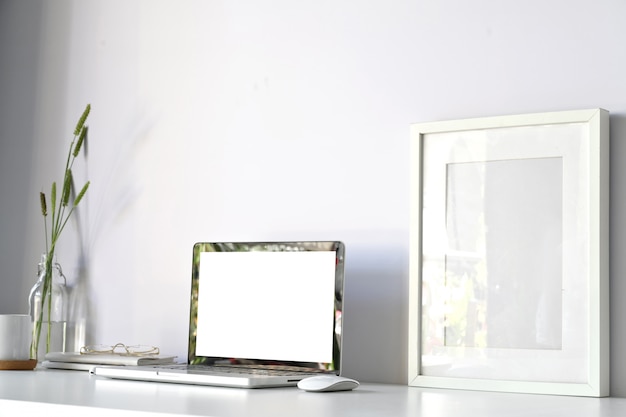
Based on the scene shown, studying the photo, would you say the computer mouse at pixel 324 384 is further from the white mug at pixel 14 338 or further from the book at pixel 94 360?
the white mug at pixel 14 338

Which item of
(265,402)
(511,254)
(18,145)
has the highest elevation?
(18,145)

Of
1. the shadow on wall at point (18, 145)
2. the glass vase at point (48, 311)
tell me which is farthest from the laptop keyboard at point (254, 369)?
the shadow on wall at point (18, 145)

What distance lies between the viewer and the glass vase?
214 centimetres

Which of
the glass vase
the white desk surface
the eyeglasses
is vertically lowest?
the white desk surface

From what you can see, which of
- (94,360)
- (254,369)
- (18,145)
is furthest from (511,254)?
(18,145)

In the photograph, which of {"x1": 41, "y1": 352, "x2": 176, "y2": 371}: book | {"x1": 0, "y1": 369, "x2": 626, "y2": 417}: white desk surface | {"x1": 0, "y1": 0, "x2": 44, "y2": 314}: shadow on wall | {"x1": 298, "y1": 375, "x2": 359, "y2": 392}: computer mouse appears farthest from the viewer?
{"x1": 0, "y1": 0, "x2": 44, "y2": 314}: shadow on wall

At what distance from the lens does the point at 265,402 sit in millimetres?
1352

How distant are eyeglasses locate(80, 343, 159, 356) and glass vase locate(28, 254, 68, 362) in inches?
4.7

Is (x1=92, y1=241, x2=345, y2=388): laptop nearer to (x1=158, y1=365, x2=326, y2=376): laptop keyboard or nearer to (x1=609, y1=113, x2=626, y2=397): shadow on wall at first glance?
(x1=158, y1=365, x2=326, y2=376): laptop keyboard

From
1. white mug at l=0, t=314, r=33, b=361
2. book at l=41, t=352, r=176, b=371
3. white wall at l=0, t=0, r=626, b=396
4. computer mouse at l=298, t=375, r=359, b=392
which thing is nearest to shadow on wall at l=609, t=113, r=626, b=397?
white wall at l=0, t=0, r=626, b=396

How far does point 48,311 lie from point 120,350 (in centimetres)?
21

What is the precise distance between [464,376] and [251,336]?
439 millimetres

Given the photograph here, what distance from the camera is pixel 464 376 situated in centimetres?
164

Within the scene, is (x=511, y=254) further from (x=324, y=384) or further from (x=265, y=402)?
(x=265, y=402)
